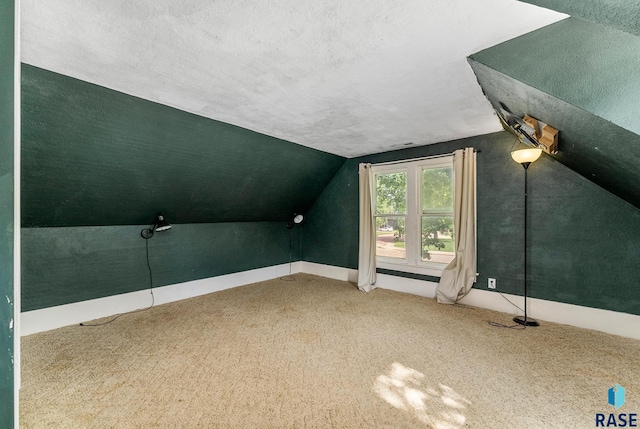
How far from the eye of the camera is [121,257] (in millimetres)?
3416

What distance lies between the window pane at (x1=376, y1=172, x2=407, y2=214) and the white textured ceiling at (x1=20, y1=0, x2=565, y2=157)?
165 cm

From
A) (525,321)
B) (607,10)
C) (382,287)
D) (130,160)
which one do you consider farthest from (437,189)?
(130,160)

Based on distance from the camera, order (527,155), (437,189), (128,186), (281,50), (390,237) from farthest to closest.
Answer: (390,237)
(437,189)
(128,186)
(527,155)
(281,50)

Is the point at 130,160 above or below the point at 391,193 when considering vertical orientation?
above

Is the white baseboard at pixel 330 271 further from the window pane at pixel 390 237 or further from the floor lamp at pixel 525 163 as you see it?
the floor lamp at pixel 525 163

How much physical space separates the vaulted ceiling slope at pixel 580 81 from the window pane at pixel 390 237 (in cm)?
253

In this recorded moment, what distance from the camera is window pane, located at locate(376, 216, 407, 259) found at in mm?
4348

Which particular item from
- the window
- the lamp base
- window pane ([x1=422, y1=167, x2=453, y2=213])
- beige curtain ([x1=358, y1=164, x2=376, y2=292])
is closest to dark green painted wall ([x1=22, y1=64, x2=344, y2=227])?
beige curtain ([x1=358, y1=164, x2=376, y2=292])

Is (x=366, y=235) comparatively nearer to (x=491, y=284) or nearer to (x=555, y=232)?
(x=491, y=284)

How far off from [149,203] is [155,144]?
3.09 feet

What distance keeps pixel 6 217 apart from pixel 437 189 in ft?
13.5

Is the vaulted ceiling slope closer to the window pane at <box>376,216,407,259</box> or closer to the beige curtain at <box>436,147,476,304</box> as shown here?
the beige curtain at <box>436,147,476,304</box>

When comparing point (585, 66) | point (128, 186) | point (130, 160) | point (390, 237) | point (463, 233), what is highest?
point (585, 66)

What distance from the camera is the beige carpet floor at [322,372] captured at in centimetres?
162
